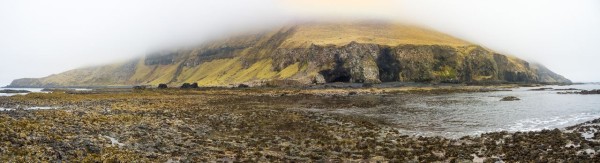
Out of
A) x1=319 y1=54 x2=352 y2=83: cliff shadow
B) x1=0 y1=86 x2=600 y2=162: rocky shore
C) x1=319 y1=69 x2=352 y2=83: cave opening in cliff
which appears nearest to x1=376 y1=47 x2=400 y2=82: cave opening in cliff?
x1=319 y1=54 x2=352 y2=83: cliff shadow

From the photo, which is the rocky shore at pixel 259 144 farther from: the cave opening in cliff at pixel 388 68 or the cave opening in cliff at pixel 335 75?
the cave opening in cliff at pixel 388 68

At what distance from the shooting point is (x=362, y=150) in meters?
29.6

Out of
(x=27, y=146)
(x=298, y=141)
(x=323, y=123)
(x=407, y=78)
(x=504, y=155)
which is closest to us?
(x=27, y=146)

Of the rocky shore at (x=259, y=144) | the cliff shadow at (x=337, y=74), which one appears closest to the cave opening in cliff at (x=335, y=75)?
the cliff shadow at (x=337, y=74)

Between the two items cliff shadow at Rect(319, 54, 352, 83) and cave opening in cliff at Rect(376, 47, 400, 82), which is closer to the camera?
cliff shadow at Rect(319, 54, 352, 83)

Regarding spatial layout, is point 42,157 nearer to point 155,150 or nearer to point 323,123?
point 155,150

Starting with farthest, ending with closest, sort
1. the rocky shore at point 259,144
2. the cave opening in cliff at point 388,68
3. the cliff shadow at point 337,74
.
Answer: the cave opening in cliff at point 388,68, the cliff shadow at point 337,74, the rocky shore at point 259,144

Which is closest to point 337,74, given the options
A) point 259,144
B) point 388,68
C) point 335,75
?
point 335,75

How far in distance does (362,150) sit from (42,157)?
66.0 ft

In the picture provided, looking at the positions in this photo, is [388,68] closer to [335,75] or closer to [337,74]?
[337,74]

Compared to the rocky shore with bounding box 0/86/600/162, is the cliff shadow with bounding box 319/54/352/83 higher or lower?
higher

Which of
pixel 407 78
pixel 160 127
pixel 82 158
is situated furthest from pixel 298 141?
pixel 407 78

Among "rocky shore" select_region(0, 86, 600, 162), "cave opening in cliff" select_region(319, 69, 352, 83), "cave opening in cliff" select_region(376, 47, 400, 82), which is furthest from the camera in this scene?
"cave opening in cliff" select_region(376, 47, 400, 82)

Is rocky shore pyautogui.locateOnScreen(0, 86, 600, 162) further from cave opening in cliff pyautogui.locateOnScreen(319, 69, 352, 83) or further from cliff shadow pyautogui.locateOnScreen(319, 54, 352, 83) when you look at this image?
cave opening in cliff pyautogui.locateOnScreen(319, 69, 352, 83)
